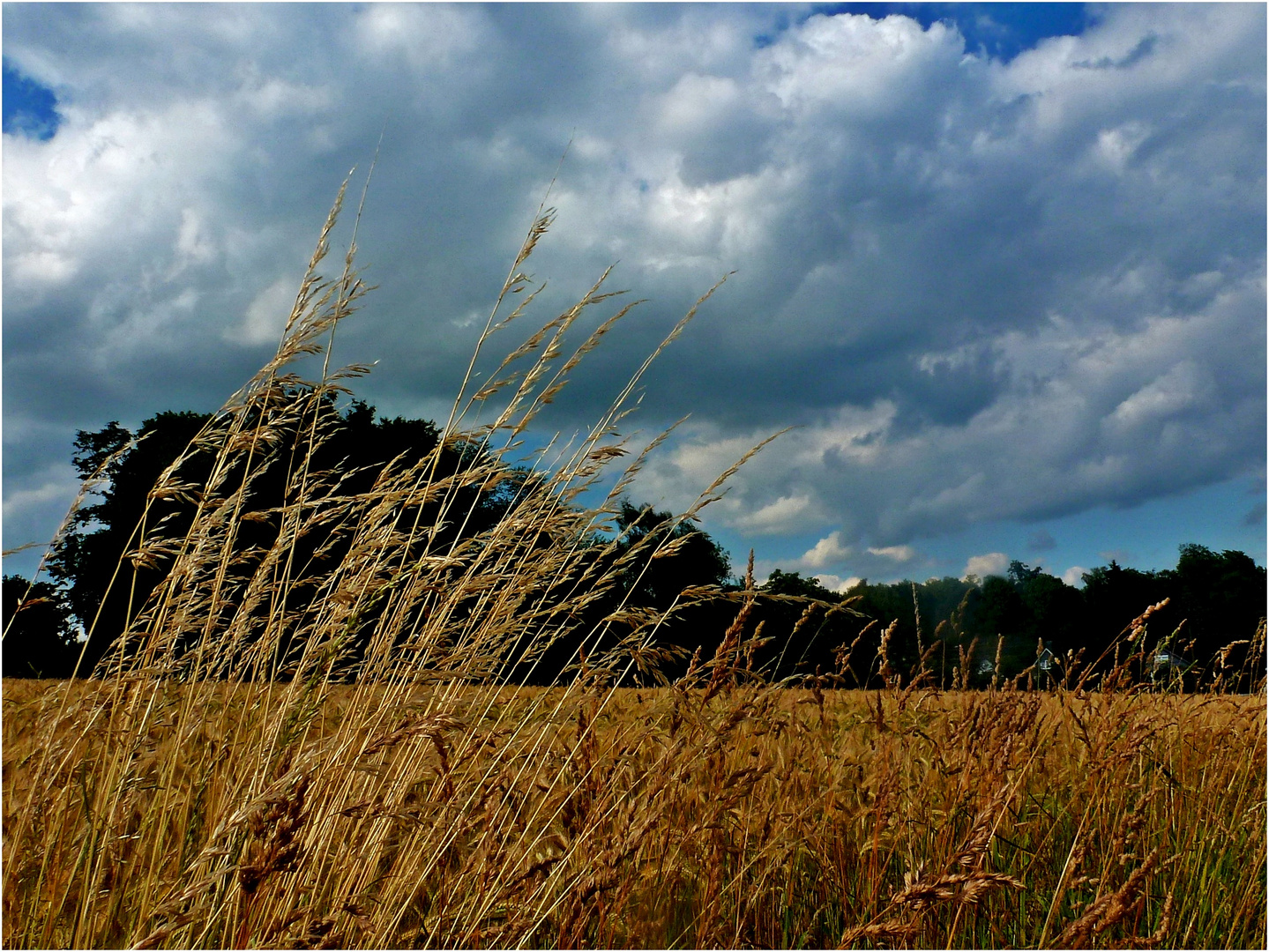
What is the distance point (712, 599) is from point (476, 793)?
776 mm

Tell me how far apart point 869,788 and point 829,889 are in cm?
66

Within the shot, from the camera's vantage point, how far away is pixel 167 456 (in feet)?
57.7

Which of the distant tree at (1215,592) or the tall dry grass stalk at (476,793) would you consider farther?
the distant tree at (1215,592)

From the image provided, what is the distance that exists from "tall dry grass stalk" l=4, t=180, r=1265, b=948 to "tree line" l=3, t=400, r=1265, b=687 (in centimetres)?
14

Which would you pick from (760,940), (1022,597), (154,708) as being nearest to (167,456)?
(154,708)

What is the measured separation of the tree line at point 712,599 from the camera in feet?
8.21

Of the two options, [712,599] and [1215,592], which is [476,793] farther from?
[1215,592]

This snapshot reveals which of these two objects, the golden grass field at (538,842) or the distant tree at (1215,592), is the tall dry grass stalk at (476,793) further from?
the distant tree at (1215,592)

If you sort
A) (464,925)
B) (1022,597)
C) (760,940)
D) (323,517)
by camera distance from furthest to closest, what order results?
(1022,597), (323,517), (760,940), (464,925)

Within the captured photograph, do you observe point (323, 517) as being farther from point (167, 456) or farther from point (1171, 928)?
point (167, 456)

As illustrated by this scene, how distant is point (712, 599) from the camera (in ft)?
6.96

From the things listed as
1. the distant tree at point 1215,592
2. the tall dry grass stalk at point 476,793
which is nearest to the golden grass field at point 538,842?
the tall dry grass stalk at point 476,793

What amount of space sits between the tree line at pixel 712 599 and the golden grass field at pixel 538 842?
33 cm

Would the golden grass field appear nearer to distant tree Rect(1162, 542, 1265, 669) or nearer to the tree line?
the tree line
